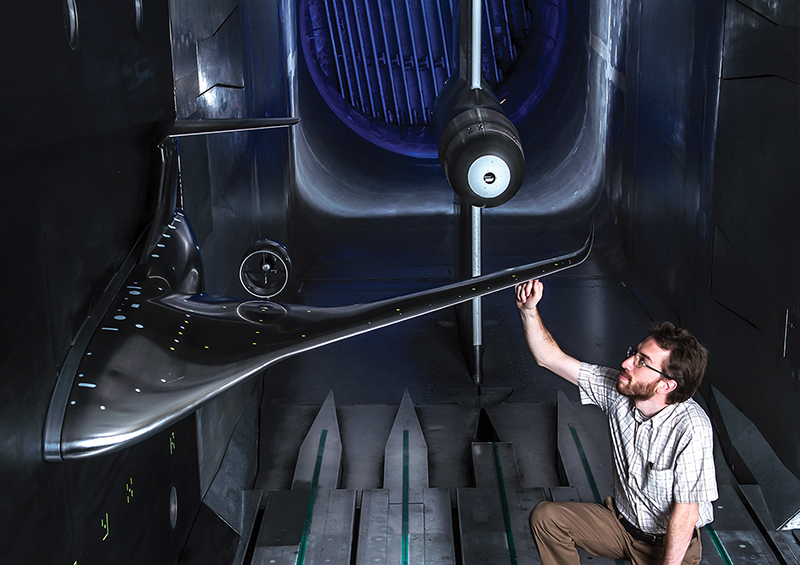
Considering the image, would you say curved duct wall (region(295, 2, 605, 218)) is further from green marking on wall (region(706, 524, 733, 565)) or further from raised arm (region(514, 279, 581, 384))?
raised arm (region(514, 279, 581, 384))

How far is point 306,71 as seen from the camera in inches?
513

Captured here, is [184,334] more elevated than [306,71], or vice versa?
[306,71]

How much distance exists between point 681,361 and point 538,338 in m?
0.90

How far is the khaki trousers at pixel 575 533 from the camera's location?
3.68 meters

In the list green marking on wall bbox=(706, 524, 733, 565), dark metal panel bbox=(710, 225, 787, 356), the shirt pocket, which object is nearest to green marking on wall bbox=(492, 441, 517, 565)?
green marking on wall bbox=(706, 524, 733, 565)

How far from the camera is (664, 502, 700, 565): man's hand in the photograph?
129 inches

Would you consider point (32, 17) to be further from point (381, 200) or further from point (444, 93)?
point (381, 200)

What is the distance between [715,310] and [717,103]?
1.78 m

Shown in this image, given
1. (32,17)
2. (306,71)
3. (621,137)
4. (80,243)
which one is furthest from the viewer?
(306,71)

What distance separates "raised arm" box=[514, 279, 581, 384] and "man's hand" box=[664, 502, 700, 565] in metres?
0.89

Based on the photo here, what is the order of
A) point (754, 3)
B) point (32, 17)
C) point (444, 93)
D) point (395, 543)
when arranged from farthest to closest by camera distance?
point (444, 93) → point (754, 3) → point (395, 543) → point (32, 17)

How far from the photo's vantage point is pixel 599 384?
3.84 meters

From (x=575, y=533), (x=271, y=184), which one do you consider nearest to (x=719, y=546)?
(x=575, y=533)

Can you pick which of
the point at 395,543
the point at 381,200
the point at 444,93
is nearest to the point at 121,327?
the point at 395,543
